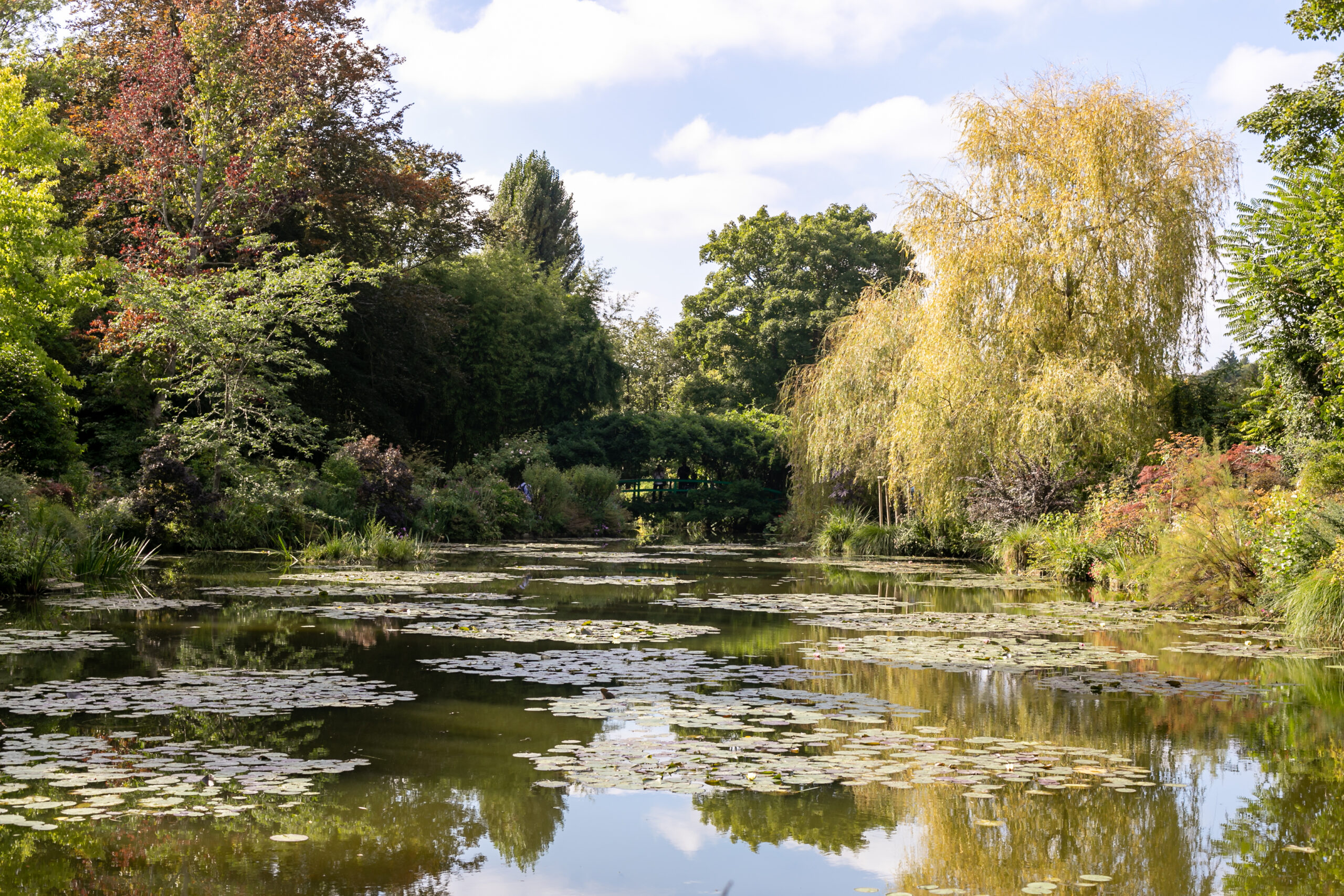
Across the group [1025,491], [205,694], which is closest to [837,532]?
[1025,491]

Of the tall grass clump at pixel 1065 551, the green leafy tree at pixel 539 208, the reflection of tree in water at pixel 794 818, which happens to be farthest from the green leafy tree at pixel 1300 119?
the green leafy tree at pixel 539 208

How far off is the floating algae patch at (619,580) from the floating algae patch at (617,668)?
235 inches

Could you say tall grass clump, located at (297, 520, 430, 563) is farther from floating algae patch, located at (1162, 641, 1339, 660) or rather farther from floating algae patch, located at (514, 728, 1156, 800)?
floating algae patch, located at (514, 728, 1156, 800)

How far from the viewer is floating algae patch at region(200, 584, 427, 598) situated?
11227mm

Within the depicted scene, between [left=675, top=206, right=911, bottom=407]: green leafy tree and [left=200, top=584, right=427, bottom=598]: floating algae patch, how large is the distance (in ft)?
94.3

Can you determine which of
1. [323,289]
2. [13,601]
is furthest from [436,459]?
[13,601]

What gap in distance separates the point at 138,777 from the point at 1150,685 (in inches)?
235

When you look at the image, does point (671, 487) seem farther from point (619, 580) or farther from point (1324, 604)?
point (1324, 604)

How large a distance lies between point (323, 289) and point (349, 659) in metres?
15.2

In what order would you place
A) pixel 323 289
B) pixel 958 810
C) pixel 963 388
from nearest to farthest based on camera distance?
pixel 958 810 → pixel 963 388 → pixel 323 289

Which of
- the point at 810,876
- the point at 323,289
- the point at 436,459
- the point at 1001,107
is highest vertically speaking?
the point at 1001,107

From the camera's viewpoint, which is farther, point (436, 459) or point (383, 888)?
point (436, 459)

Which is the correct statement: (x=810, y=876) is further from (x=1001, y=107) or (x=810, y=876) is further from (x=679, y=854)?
(x=1001, y=107)

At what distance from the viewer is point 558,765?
4828mm
